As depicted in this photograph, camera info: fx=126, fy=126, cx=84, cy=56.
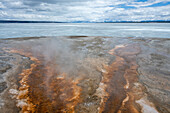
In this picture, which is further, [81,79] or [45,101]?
[81,79]

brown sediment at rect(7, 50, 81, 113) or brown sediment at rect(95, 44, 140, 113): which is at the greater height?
brown sediment at rect(7, 50, 81, 113)

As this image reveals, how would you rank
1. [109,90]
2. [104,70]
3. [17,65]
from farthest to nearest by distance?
[17,65]
[104,70]
[109,90]

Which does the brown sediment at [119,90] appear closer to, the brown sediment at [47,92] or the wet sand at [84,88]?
the wet sand at [84,88]

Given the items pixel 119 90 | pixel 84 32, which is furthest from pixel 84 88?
pixel 84 32

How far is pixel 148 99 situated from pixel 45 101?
2568mm

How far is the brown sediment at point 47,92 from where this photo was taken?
2.80 m

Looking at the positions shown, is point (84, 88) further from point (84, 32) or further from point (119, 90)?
point (84, 32)

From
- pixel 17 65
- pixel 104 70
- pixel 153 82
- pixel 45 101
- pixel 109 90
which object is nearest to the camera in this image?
pixel 45 101

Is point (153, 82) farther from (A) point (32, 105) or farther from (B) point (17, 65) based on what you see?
(B) point (17, 65)

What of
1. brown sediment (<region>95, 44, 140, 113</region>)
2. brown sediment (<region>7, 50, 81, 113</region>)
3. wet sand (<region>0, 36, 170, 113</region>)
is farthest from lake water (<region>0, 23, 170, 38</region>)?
brown sediment (<region>7, 50, 81, 113</region>)

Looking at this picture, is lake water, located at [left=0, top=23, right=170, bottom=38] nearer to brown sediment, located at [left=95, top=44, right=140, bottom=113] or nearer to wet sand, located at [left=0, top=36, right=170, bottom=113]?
wet sand, located at [left=0, top=36, right=170, bottom=113]

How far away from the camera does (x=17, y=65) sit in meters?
5.49

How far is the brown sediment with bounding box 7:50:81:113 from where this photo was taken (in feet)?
9.18

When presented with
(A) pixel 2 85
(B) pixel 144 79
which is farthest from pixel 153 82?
(A) pixel 2 85
